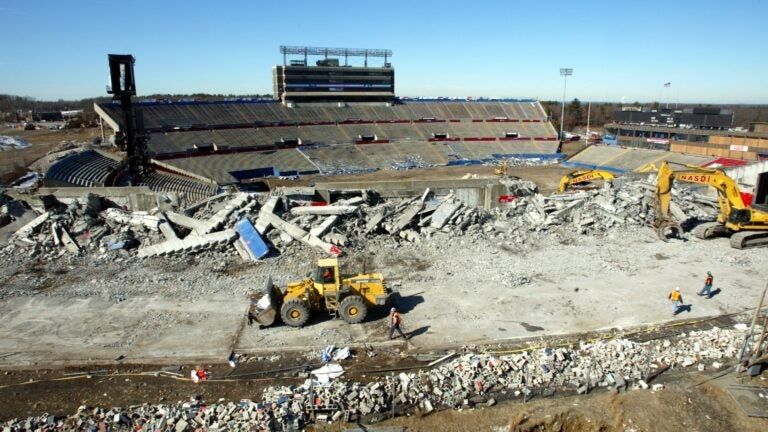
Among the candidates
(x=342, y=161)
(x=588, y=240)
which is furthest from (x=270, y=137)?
(x=588, y=240)

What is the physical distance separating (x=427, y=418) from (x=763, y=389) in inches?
314

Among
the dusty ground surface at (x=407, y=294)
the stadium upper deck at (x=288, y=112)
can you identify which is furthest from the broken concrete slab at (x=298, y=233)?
the stadium upper deck at (x=288, y=112)

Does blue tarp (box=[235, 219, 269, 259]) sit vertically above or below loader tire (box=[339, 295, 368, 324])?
above

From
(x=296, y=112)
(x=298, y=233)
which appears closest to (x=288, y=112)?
(x=296, y=112)

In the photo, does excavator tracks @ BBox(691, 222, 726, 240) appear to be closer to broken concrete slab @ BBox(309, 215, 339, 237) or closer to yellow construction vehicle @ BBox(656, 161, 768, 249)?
yellow construction vehicle @ BBox(656, 161, 768, 249)

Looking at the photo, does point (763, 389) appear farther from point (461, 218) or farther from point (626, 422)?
point (461, 218)

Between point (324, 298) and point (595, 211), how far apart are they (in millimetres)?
15783

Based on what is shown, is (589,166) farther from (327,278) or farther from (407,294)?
(327,278)

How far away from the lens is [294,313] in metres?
14.1

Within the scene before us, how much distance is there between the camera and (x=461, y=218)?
890 inches

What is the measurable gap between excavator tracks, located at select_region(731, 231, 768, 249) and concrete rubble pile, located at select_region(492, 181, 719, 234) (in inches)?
102

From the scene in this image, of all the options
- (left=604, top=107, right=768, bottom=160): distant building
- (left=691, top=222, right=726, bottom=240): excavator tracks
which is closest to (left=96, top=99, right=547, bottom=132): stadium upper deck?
(left=604, top=107, right=768, bottom=160): distant building

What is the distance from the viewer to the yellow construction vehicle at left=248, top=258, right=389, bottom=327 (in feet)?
46.0

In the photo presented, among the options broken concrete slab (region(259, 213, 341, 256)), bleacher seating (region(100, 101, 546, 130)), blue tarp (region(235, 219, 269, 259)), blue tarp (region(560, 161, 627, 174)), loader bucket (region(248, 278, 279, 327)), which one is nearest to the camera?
loader bucket (region(248, 278, 279, 327))
